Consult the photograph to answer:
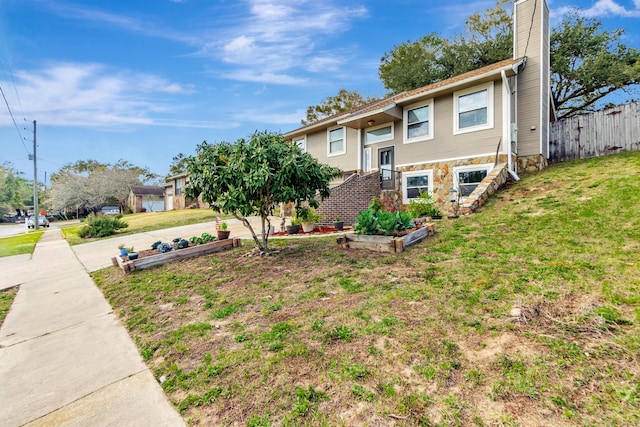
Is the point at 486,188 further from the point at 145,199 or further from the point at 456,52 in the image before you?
the point at 145,199

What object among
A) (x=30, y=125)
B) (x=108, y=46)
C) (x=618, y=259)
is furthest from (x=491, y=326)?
(x=30, y=125)

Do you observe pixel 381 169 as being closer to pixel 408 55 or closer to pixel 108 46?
pixel 108 46

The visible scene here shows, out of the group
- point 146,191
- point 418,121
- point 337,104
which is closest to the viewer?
point 418,121

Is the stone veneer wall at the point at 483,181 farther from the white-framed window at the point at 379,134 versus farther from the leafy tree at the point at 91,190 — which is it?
the leafy tree at the point at 91,190

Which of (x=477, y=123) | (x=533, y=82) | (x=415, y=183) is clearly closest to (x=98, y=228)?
(x=415, y=183)

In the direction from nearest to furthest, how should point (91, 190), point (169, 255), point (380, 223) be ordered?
point (380, 223), point (169, 255), point (91, 190)

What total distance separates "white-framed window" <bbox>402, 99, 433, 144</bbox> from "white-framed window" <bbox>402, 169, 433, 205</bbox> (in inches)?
54.3

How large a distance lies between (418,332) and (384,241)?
289 centimetres

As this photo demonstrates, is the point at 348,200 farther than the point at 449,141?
Yes

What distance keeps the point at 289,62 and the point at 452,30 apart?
13126mm

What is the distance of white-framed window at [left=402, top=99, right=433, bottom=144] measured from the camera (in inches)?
424

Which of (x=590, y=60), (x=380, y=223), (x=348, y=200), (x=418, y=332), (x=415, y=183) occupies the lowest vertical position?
(x=418, y=332)

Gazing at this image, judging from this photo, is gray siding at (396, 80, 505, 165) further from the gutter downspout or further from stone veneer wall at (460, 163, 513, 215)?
stone veneer wall at (460, 163, 513, 215)

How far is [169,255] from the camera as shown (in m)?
6.46
